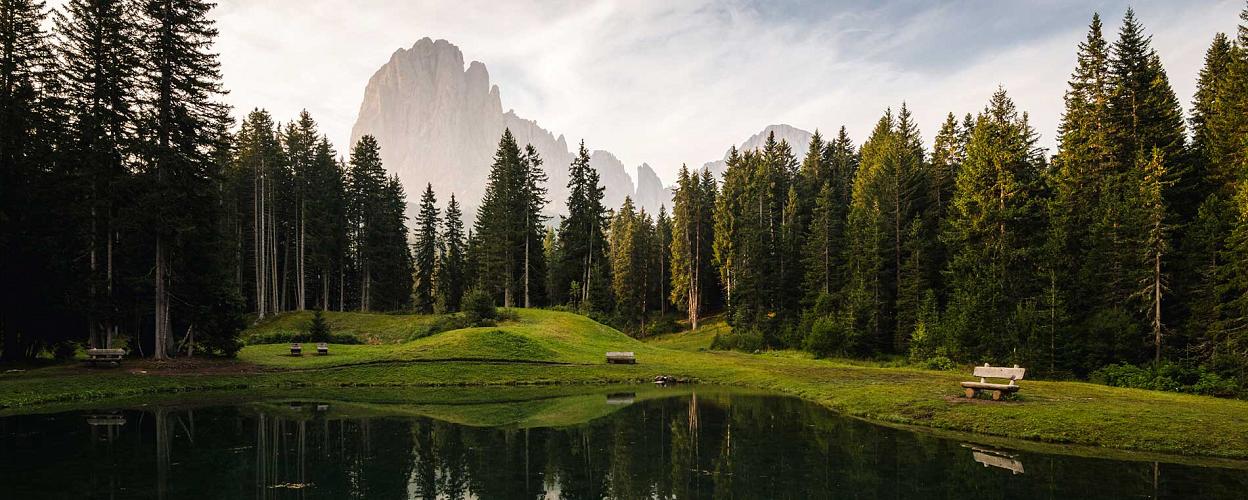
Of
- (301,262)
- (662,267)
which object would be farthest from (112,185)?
(662,267)

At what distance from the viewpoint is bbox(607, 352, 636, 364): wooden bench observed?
3638 cm

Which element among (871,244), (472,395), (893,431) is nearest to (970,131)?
(871,244)

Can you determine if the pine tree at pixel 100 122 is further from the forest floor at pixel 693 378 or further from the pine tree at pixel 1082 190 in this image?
the pine tree at pixel 1082 190

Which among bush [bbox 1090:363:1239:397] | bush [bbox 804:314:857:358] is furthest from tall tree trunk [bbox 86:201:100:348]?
bush [bbox 1090:363:1239:397]

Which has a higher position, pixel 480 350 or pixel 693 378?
pixel 480 350

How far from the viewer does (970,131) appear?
2099 inches

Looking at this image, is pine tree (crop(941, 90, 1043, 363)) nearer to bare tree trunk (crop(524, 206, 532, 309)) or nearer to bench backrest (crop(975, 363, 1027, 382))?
bench backrest (crop(975, 363, 1027, 382))

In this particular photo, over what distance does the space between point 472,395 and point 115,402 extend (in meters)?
13.7

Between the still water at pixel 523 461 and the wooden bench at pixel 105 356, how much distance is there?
343 inches

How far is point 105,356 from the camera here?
28156mm

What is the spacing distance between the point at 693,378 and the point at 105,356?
97.1 ft

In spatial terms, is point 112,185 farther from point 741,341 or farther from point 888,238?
point 888,238

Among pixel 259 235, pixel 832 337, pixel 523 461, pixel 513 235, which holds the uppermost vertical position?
pixel 513 235

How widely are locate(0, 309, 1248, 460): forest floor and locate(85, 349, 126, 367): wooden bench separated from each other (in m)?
0.52
